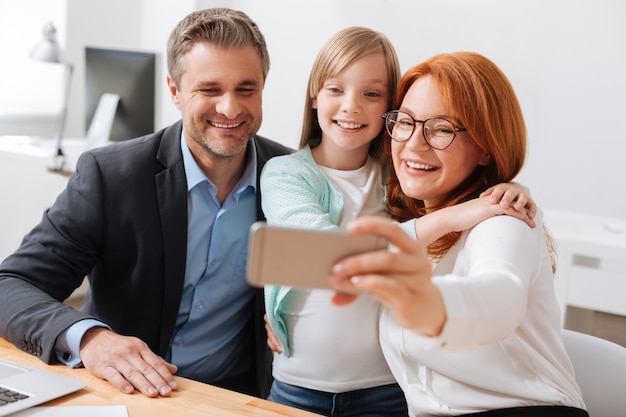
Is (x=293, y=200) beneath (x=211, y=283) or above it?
above

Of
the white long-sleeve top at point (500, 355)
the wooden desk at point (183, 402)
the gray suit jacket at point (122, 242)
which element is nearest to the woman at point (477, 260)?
the white long-sleeve top at point (500, 355)

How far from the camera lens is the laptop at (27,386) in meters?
1.33

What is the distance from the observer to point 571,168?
353 centimetres

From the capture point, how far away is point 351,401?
5.57 feet

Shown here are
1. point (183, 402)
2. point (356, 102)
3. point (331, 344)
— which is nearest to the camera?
point (183, 402)

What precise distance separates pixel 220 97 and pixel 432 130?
25.7 inches

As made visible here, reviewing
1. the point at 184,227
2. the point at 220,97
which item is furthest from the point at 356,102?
the point at 184,227

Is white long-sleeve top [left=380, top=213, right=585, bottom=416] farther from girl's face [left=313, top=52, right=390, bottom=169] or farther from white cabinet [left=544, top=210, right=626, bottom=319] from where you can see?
white cabinet [left=544, top=210, right=626, bottom=319]

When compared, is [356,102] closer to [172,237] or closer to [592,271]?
[172,237]

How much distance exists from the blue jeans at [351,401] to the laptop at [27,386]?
498mm

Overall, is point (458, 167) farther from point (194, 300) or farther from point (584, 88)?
point (584, 88)

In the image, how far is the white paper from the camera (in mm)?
1323

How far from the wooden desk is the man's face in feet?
2.28

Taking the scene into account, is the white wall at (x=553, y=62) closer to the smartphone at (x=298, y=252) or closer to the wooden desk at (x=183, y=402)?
the wooden desk at (x=183, y=402)
